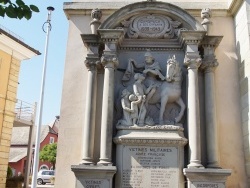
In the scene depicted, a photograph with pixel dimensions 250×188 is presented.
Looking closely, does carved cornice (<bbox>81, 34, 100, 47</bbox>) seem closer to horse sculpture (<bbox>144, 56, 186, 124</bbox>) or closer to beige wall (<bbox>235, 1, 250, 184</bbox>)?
horse sculpture (<bbox>144, 56, 186, 124</bbox>)

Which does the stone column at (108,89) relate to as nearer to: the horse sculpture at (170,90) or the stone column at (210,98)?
the horse sculpture at (170,90)

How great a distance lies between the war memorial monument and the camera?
751 cm

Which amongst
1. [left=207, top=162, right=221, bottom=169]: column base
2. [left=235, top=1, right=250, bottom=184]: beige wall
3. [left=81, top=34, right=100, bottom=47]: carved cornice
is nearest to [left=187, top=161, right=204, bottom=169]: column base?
[left=207, top=162, right=221, bottom=169]: column base

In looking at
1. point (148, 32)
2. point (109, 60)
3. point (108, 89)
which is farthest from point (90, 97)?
point (148, 32)

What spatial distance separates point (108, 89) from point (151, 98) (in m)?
1.10

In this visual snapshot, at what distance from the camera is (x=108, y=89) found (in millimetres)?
7969

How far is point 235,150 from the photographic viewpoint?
8180mm

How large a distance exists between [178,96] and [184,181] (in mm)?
2013

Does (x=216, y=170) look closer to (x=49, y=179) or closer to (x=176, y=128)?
(x=176, y=128)

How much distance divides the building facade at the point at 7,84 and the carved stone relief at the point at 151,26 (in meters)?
10.8

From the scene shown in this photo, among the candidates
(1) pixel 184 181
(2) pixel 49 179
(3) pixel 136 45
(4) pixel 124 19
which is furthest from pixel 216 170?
(2) pixel 49 179

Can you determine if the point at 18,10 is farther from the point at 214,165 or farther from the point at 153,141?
the point at 214,165

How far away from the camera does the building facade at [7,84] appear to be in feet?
58.3

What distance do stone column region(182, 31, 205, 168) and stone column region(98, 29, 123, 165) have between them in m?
1.74
